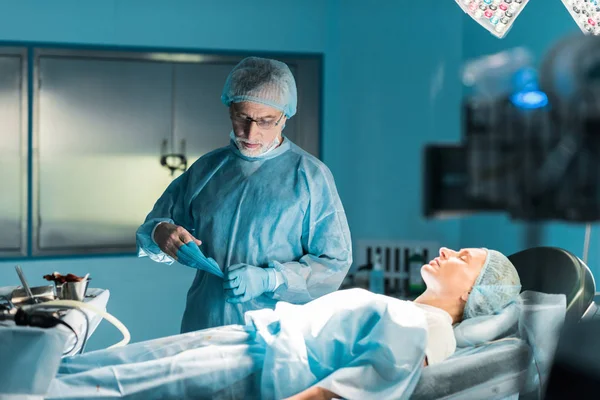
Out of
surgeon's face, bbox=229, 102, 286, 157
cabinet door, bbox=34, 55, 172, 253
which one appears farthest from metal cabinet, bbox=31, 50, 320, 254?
surgeon's face, bbox=229, 102, 286, 157

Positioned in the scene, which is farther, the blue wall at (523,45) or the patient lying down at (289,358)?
the blue wall at (523,45)

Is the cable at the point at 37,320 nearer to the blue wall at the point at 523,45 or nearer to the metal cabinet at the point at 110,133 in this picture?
the blue wall at the point at 523,45

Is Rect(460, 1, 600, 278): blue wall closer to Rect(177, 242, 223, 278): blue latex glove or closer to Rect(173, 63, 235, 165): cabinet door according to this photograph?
Rect(177, 242, 223, 278): blue latex glove

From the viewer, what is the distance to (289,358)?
6.08ft

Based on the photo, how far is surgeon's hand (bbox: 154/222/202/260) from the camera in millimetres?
2121

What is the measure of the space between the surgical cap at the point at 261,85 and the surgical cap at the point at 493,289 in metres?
0.77

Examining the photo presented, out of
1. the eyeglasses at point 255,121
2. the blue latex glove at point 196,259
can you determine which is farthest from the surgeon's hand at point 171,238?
the eyeglasses at point 255,121

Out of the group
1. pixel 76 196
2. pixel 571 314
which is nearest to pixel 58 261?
pixel 76 196

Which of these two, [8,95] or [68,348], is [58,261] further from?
[68,348]

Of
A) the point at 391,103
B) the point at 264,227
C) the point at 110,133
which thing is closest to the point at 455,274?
the point at 264,227

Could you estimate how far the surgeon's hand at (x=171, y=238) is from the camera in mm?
2121

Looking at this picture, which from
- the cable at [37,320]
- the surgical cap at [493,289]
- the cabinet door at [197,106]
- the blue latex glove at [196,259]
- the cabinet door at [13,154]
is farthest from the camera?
the cabinet door at [197,106]

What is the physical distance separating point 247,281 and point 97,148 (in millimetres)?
2002

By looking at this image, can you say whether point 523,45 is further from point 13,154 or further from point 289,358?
point 13,154
